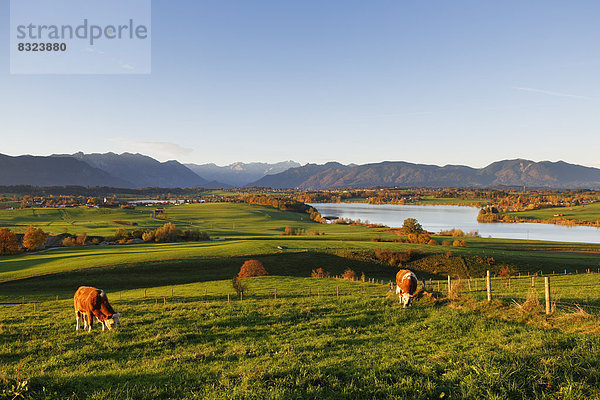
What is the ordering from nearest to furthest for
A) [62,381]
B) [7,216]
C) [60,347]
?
[62,381], [60,347], [7,216]

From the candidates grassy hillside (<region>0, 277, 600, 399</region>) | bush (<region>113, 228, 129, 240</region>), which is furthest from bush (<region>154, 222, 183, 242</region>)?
grassy hillside (<region>0, 277, 600, 399</region>)

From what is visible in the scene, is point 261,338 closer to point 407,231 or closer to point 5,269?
point 5,269

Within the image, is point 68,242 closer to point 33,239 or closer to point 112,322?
point 33,239

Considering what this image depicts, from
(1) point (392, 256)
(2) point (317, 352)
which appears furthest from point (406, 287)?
(1) point (392, 256)

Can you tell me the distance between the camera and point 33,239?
290 ft

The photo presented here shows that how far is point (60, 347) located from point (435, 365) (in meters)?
14.5

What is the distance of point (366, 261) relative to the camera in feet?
220

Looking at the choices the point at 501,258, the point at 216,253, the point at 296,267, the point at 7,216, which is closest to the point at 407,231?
the point at 501,258

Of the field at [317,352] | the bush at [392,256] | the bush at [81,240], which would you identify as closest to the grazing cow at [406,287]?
the field at [317,352]

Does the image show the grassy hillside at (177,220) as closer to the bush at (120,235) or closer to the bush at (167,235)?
the bush at (167,235)

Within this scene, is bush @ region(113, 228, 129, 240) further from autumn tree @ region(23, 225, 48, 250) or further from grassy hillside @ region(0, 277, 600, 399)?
grassy hillside @ region(0, 277, 600, 399)

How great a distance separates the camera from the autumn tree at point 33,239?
8744 cm

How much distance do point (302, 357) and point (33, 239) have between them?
108 metres

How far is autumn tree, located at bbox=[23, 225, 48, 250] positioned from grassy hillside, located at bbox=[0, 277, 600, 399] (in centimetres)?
9055
